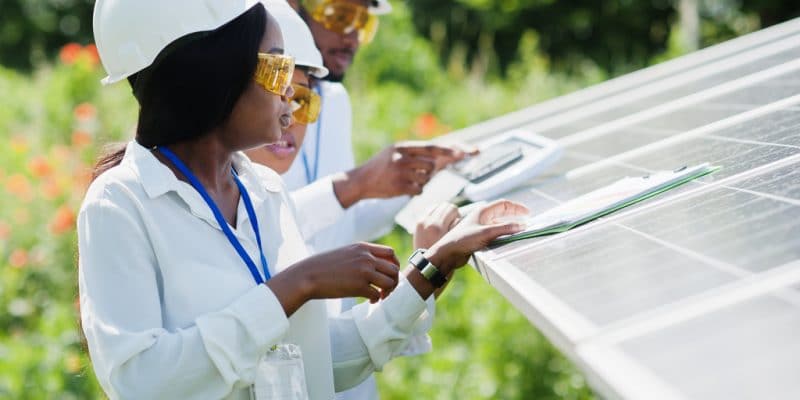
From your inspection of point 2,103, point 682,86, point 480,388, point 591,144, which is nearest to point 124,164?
point 591,144

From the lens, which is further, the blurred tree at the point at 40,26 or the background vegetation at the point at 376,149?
the blurred tree at the point at 40,26

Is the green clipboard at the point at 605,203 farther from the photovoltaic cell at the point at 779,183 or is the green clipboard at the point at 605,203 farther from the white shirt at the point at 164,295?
the white shirt at the point at 164,295

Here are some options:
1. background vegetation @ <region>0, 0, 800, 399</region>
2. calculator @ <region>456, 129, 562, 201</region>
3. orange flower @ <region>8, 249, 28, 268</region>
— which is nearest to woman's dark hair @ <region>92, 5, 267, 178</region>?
background vegetation @ <region>0, 0, 800, 399</region>

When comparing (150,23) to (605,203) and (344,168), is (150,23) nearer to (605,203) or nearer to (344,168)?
(605,203)

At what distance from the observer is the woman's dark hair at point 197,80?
234 centimetres

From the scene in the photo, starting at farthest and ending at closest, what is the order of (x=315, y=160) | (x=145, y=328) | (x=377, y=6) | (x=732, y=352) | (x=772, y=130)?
(x=377, y=6), (x=315, y=160), (x=772, y=130), (x=145, y=328), (x=732, y=352)

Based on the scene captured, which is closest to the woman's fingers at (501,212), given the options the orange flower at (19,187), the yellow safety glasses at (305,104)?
the yellow safety glasses at (305,104)

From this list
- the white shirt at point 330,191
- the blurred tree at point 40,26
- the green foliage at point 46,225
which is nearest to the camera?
the white shirt at point 330,191

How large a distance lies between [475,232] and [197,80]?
80cm

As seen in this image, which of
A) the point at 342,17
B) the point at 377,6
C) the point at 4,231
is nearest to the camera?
the point at 342,17

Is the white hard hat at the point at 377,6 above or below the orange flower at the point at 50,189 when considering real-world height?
above

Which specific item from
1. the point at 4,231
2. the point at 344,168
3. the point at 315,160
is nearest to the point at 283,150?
the point at 315,160

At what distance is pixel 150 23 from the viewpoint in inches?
90.7

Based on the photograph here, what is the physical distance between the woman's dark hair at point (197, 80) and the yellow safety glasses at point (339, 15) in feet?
5.33
